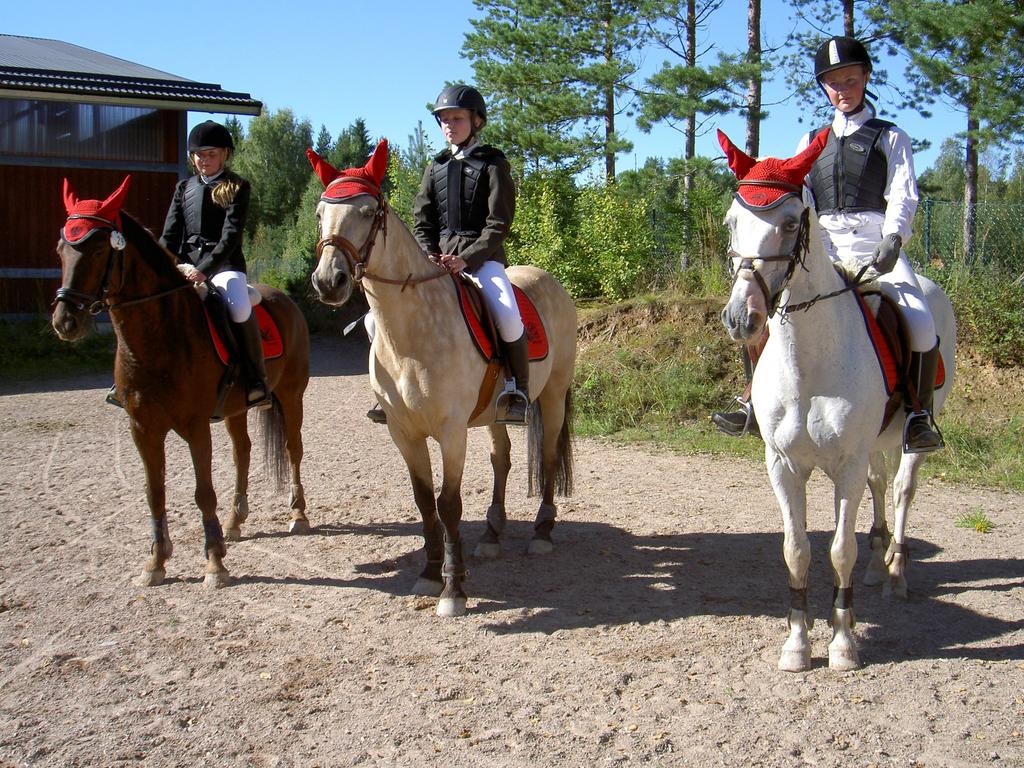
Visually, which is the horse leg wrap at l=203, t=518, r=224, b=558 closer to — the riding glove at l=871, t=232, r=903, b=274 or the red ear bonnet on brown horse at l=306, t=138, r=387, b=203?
the red ear bonnet on brown horse at l=306, t=138, r=387, b=203

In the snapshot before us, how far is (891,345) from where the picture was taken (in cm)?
461

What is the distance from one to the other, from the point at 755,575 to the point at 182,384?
12.1 feet

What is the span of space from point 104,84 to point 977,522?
50.4ft

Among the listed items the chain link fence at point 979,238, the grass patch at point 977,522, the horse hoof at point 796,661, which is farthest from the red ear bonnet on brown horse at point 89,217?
the chain link fence at point 979,238

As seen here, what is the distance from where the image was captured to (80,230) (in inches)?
197

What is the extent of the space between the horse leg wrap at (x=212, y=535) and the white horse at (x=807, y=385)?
132 inches

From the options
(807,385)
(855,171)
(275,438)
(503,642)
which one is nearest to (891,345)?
(807,385)

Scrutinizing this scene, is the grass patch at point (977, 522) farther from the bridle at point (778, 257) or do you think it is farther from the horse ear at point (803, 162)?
the horse ear at point (803, 162)

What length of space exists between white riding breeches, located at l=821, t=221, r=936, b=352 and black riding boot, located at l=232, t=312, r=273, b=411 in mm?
3640

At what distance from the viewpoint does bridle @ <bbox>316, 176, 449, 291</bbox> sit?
14.7 ft

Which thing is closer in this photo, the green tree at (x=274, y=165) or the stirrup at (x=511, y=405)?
the stirrup at (x=511, y=405)

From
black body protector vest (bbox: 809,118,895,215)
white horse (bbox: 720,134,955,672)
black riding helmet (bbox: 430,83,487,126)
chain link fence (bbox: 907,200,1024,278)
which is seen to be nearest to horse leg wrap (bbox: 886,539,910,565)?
white horse (bbox: 720,134,955,672)

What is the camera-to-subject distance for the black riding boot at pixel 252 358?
606 centimetres

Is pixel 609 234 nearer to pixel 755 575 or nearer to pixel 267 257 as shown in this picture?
pixel 755 575
